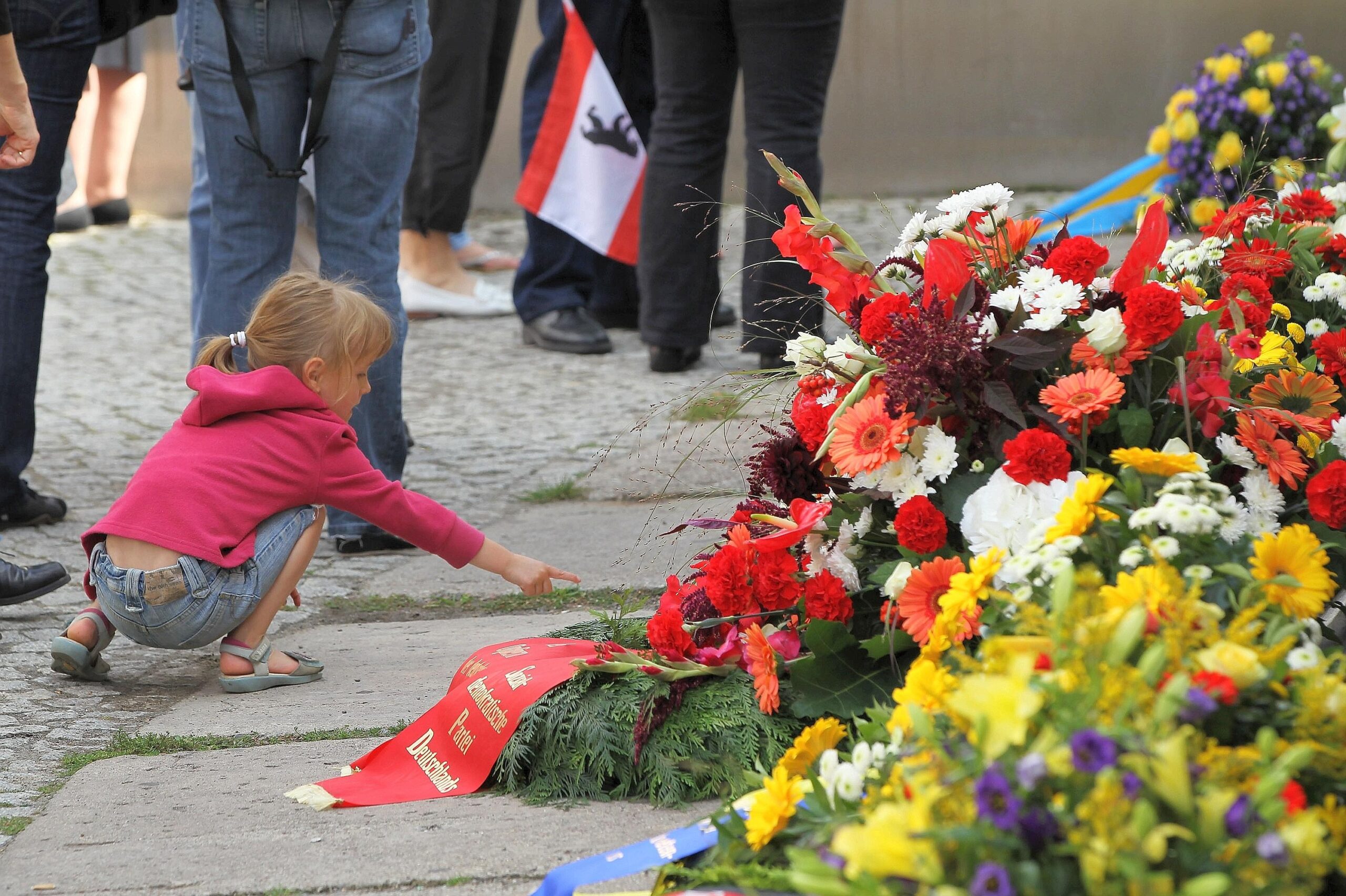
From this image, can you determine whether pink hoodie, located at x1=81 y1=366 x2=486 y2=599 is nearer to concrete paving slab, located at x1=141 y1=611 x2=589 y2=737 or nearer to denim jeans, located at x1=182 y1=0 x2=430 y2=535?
concrete paving slab, located at x1=141 y1=611 x2=589 y2=737

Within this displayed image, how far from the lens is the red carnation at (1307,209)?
2.58 m

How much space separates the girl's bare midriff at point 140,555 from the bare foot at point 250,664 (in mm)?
197

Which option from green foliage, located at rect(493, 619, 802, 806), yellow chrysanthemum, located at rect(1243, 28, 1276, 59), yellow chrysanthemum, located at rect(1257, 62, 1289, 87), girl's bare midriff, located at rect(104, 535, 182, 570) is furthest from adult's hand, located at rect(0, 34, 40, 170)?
yellow chrysanthemum, located at rect(1243, 28, 1276, 59)

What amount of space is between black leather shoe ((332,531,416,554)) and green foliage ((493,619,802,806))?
56.8 inches

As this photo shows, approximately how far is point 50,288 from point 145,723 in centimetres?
461

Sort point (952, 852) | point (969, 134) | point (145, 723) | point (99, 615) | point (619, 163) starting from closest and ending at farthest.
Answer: point (952, 852) < point (145, 723) < point (99, 615) < point (619, 163) < point (969, 134)

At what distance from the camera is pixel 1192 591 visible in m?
1.30

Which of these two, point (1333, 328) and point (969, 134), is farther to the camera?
point (969, 134)

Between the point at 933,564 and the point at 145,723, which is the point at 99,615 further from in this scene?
the point at 933,564

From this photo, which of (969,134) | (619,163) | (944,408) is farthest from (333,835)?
(969,134)

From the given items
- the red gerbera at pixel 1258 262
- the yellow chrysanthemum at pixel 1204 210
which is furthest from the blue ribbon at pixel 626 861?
the yellow chrysanthemum at pixel 1204 210

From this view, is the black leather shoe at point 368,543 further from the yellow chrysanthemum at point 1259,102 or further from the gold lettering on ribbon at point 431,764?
the yellow chrysanthemum at point 1259,102

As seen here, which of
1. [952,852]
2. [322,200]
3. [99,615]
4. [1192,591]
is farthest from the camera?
[322,200]

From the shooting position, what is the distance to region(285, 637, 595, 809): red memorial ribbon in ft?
6.20
